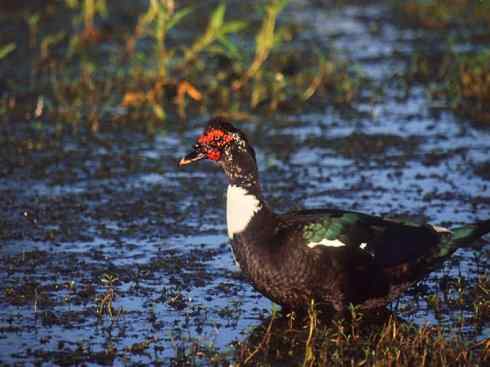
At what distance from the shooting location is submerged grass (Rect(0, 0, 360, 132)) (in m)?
11.8

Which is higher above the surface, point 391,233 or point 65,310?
point 391,233

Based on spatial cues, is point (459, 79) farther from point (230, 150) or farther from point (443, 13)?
point (230, 150)

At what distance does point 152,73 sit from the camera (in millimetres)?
12734

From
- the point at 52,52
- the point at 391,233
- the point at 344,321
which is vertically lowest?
the point at 344,321

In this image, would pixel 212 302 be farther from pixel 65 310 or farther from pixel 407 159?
pixel 407 159

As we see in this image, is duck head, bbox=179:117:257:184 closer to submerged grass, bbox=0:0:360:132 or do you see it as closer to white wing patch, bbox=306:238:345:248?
white wing patch, bbox=306:238:345:248

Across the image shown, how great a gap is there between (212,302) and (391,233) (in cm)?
116

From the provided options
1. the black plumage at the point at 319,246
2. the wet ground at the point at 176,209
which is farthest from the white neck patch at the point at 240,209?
the wet ground at the point at 176,209

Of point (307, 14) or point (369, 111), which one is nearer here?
point (369, 111)

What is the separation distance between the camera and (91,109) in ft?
39.1

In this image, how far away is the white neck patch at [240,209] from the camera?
22.0 ft

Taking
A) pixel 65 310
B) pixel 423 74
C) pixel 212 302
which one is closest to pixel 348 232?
pixel 212 302

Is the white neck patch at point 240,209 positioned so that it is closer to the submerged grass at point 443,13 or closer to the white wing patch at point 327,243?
the white wing patch at point 327,243

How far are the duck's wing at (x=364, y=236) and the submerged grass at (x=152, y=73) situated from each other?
15.8ft
